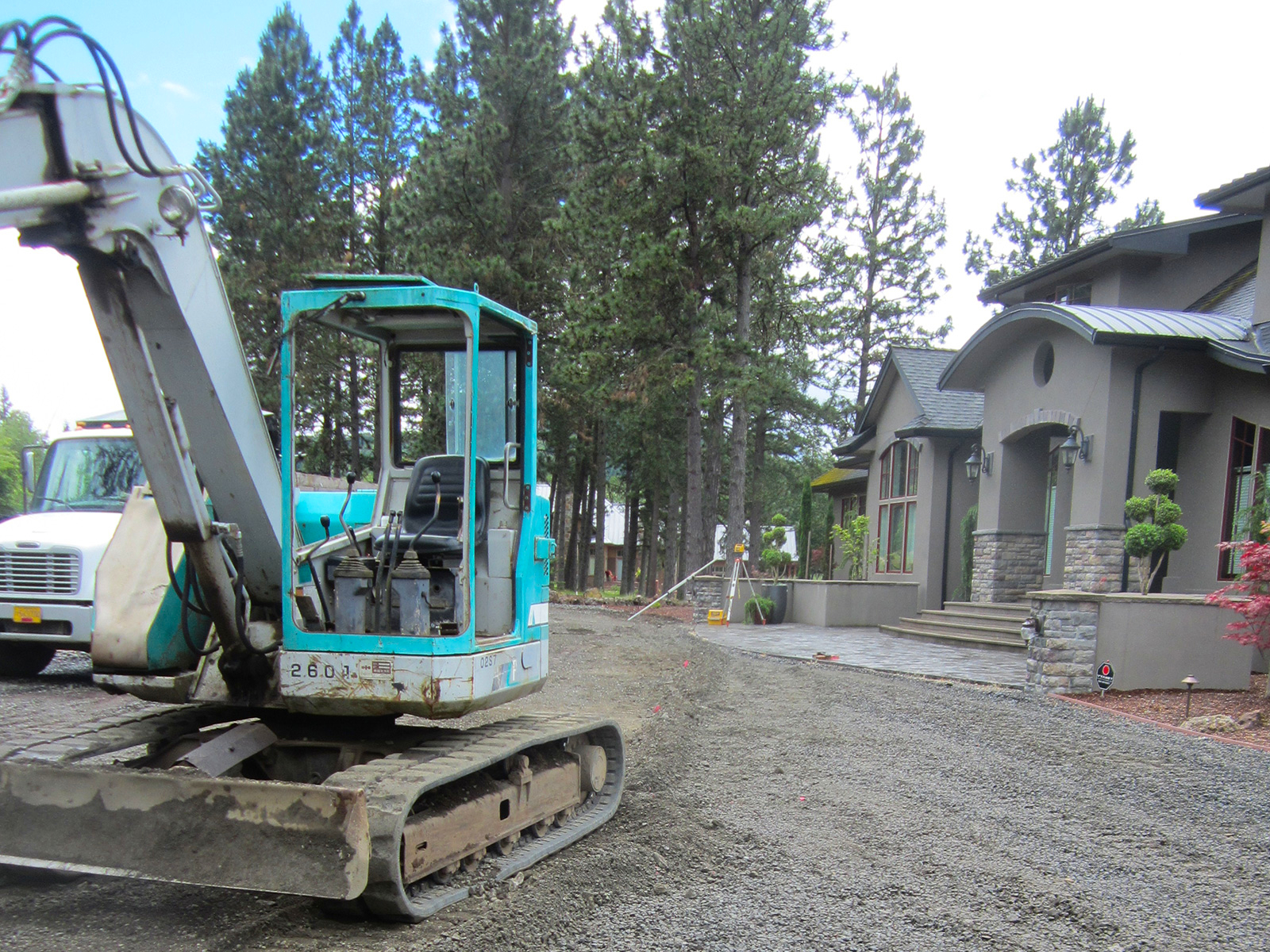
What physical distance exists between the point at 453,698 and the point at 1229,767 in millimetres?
6236

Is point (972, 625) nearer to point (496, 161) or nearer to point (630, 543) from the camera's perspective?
point (496, 161)

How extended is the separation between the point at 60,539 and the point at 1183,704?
442 inches

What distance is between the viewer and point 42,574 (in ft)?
29.2

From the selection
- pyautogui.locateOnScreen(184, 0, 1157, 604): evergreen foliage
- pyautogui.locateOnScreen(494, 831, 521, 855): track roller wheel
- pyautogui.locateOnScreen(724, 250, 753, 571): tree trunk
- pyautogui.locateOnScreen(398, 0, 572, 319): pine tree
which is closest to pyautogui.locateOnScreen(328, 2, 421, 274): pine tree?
pyautogui.locateOnScreen(184, 0, 1157, 604): evergreen foliage

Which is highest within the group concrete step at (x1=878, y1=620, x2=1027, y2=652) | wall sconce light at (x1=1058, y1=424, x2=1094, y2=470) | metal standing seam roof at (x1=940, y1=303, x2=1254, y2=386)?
metal standing seam roof at (x1=940, y1=303, x2=1254, y2=386)

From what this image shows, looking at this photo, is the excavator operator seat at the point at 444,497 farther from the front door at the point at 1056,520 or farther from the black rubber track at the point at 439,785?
the front door at the point at 1056,520

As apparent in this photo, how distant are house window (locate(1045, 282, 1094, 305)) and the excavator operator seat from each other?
16.4m

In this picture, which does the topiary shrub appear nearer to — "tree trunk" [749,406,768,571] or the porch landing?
the porch landing

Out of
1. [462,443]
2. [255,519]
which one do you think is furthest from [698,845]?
[255,519]

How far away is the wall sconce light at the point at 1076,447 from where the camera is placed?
14.2m

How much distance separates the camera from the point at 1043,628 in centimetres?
1031

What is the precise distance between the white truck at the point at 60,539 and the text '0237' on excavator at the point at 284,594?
4687 millimetres

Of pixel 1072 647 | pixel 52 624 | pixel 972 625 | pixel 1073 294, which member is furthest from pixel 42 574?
pixel 1073 294

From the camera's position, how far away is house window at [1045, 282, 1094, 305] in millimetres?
18391
